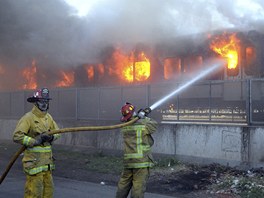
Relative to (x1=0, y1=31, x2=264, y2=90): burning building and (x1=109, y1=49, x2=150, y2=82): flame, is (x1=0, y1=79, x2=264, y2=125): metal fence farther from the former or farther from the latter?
(x1=109, y1=49, x2=150, y2=82): flame

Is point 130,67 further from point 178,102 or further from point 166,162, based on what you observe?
point 166,162

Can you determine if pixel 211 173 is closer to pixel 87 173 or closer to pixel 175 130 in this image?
pixel 175 130


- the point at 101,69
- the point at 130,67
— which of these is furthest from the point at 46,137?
the point at 101,69

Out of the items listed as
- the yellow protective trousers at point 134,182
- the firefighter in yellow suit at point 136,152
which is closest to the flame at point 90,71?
the firefighter in yellow suit at point 136,152

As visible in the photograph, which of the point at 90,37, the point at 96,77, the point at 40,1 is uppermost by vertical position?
the point at 40,1

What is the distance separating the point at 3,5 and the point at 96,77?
14.4 feet

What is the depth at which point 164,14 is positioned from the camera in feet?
46.2

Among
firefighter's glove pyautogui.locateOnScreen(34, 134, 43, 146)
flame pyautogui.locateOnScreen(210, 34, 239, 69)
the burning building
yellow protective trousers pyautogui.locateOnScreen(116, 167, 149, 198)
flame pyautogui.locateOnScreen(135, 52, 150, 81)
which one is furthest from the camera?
flame pyautogui.locateOnScreen(135, 52, 150, 81)

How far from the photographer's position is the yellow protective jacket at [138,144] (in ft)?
17.0

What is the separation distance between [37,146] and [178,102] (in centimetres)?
582

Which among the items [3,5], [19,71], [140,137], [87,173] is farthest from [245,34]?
[19,71]

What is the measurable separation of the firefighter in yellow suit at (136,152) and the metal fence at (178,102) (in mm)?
3982

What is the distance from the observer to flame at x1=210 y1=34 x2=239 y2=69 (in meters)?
10.6

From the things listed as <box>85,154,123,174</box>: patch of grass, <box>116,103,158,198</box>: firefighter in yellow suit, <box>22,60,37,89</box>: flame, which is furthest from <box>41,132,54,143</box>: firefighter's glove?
<box>22,60,37,89</box>: flame
